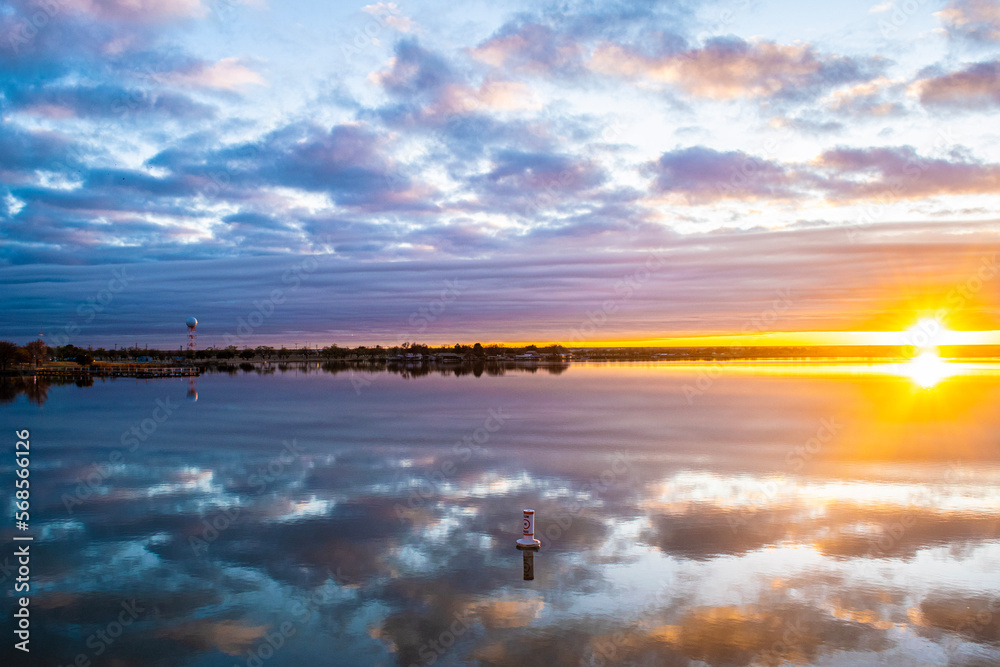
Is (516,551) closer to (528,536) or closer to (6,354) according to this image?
(528,536)

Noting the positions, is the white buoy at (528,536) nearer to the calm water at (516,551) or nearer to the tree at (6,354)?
the calm water at (516,551)

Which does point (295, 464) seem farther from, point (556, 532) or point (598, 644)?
point (598, 644)

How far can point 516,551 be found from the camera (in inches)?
494

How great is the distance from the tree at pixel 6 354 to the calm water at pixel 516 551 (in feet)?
402

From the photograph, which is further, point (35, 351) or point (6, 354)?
point (35, 351)

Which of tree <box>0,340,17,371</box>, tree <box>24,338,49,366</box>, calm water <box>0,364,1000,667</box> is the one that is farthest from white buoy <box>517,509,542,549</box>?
tree <box>24,338,49,366</box>

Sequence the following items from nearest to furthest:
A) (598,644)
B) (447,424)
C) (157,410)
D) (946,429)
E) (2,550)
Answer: (598,644) < (2,550) < (946,429) < (447,424) < (157,410)

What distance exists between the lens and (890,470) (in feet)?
65.8

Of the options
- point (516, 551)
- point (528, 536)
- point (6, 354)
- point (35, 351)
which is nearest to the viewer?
point (528, 536)

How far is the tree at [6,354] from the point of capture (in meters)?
122

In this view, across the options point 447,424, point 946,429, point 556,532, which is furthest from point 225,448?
point 946,429

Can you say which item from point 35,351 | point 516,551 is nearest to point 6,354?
point 35,351

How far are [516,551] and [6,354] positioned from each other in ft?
481

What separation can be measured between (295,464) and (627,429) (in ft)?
51.9
